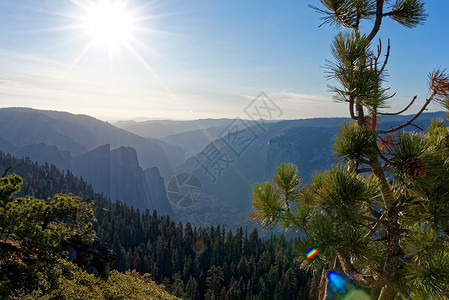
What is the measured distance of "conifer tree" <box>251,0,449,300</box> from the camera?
4.39 meters

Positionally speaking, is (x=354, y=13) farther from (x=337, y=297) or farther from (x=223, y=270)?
(x=223, y=270)

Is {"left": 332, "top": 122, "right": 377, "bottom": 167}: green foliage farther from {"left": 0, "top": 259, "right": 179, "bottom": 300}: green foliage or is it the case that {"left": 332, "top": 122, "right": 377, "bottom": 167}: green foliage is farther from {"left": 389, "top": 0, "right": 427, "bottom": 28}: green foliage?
{"left": 0, "top": 259, "right": 179, "bottom": 300}: green foliage

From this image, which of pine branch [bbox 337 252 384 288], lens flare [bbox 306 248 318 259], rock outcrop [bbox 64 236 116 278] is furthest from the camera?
rock outcrop [bbox 64 236 116 278]

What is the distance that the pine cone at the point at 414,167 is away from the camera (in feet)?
13.0

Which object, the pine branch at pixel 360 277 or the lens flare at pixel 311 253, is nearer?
the lens flare at pixel 311 253

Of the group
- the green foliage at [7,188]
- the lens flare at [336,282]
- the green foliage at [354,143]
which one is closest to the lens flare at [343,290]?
the lens flare at [336,282]

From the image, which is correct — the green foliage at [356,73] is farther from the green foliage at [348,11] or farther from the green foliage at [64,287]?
the green foliage at [64,287]

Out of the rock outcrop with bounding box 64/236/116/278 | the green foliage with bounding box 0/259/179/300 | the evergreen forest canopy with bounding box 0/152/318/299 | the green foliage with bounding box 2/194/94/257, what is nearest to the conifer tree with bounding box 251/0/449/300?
the green foliage with bounding box 0/259/179/300

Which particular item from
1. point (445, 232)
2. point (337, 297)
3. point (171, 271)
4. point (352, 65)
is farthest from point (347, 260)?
point (171, 271)

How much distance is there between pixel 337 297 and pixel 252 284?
66.9 meters

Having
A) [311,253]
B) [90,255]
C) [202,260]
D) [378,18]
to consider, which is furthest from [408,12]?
[202,260]

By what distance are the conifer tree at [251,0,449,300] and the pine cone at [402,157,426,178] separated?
0.04 feet

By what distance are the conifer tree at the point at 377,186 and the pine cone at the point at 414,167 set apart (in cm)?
Answer: 1

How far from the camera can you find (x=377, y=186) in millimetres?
5266
